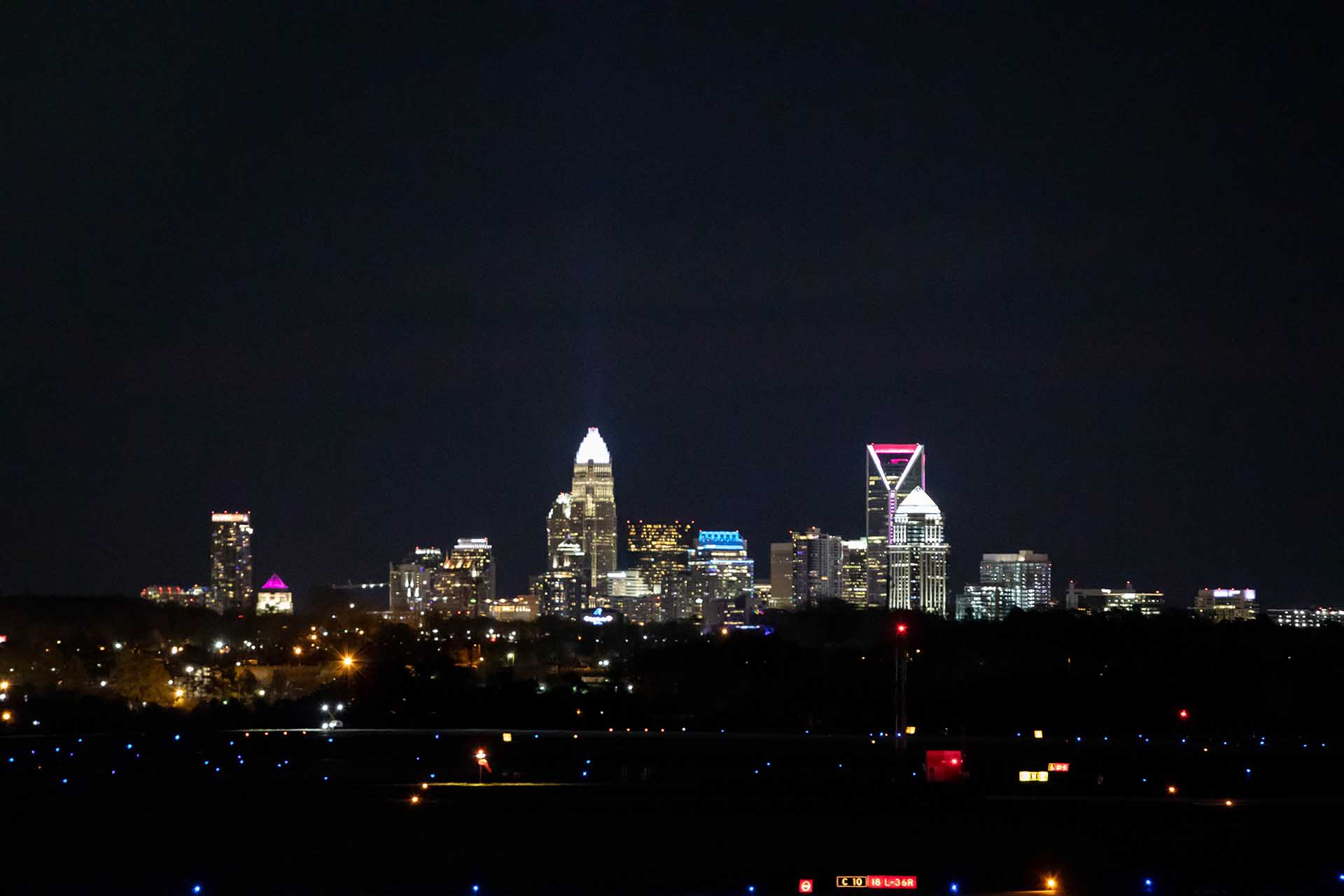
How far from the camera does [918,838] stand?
41562 mm

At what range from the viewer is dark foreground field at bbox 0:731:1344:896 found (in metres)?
36.4

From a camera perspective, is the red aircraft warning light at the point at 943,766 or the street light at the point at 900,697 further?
the street light at the point at 900,697

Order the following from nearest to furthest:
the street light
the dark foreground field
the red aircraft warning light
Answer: the dark foreground field
the red aircraft warning light
the street light

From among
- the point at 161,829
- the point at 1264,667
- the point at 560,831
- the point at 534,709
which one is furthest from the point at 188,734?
the point at 1264,667

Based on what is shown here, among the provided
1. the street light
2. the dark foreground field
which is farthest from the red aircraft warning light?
the street light

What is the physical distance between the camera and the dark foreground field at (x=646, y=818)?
3638 cm

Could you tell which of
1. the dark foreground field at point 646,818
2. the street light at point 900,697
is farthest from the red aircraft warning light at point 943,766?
the street light at point 900,697

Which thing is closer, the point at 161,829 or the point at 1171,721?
the point at 161,829

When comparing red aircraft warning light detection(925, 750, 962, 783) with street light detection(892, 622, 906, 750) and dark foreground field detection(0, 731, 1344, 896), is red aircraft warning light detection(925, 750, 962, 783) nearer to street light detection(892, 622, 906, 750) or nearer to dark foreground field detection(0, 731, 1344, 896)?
dark foreground field detection(0, 731, 1344, 896)

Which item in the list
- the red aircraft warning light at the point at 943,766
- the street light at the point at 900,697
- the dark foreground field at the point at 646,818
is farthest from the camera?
the street light at the point at 900,697

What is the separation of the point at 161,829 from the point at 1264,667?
6124 centimetres

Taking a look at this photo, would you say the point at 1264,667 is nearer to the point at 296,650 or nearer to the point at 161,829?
the point at 161,829

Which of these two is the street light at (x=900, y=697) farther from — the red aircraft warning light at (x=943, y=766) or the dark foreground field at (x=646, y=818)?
the red aircraft warning light at (x=943, y=766)

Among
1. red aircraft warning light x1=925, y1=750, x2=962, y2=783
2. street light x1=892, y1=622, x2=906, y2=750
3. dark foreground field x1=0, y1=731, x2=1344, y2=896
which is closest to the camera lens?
dark foreground field x1=0, y1=731, x2=1344, y2=896
